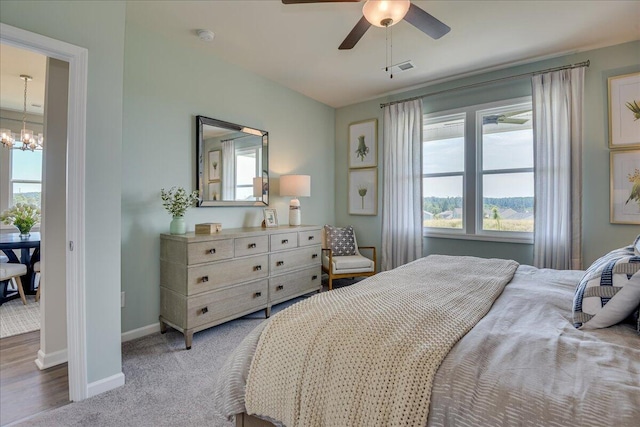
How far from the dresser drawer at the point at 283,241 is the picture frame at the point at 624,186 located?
3.20 meters

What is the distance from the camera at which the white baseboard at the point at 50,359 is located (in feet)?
7.24

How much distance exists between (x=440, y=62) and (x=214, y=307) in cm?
347

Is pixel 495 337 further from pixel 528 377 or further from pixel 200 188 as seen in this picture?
pixel 200 188

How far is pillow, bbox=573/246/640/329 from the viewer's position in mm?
1118

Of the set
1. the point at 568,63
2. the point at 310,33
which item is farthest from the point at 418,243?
the point at 310,33

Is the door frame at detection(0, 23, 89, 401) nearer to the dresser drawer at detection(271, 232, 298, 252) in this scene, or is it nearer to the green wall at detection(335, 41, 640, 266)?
the dresser drawer at detection(271, 232, 298, 252)

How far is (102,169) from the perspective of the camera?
1.89m

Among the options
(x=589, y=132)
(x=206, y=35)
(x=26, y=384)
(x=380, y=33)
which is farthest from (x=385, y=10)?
(x=26, y=384)

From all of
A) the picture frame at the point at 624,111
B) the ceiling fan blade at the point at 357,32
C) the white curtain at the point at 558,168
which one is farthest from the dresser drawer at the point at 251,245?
the picture frame at the point at 624,111

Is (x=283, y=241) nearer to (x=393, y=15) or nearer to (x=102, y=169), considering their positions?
(x=102, y=169)

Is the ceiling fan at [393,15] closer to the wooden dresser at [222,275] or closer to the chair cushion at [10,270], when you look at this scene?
the wooden dresser at [222,275]

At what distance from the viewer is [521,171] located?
3443 millimetres

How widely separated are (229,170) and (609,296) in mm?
3168

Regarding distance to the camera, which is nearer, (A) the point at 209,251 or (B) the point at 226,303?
(A) the point at 209,251
